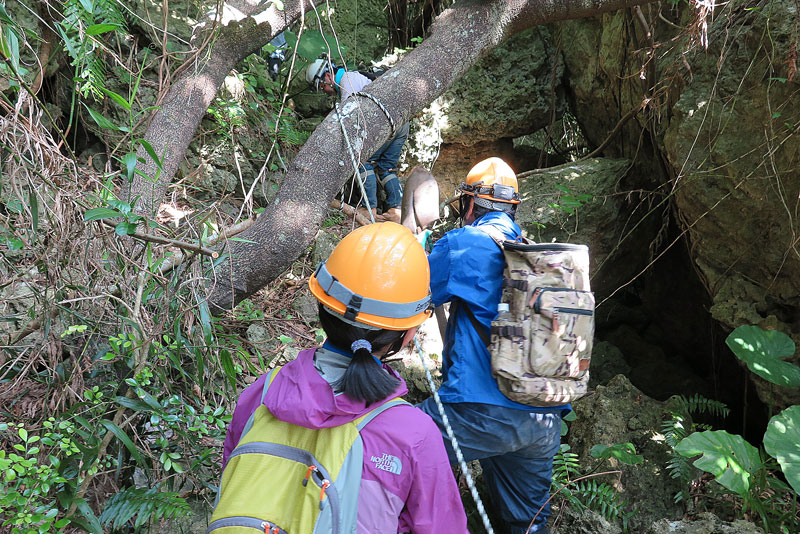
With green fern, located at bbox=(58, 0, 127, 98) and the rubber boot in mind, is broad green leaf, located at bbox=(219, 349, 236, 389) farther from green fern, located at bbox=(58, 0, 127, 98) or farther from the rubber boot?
the rubber boot

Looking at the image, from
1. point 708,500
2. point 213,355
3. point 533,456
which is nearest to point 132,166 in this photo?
point 213,355

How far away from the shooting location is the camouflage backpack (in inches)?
95.8

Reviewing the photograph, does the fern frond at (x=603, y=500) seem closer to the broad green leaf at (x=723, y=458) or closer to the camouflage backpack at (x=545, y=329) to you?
the broad green leaf at (x=723, y=458)

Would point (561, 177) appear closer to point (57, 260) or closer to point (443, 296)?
point (443, 296)

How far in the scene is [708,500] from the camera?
330cm

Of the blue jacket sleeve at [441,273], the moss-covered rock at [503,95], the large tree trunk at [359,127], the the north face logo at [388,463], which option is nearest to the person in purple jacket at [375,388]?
the the north face logo at [388,463]

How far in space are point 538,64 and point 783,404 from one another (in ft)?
12.7

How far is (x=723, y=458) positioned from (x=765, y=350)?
0.96 m

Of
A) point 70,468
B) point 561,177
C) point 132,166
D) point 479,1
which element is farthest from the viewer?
point 561,177

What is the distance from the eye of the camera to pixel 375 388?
1.45 metres

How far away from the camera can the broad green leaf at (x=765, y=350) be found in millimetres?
3268

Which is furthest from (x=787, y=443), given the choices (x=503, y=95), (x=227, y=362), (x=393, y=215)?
(x=503, y=95)

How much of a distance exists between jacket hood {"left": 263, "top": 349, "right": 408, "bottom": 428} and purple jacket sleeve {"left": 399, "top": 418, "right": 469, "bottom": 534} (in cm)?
17

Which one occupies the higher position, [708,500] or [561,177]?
[561,177]
